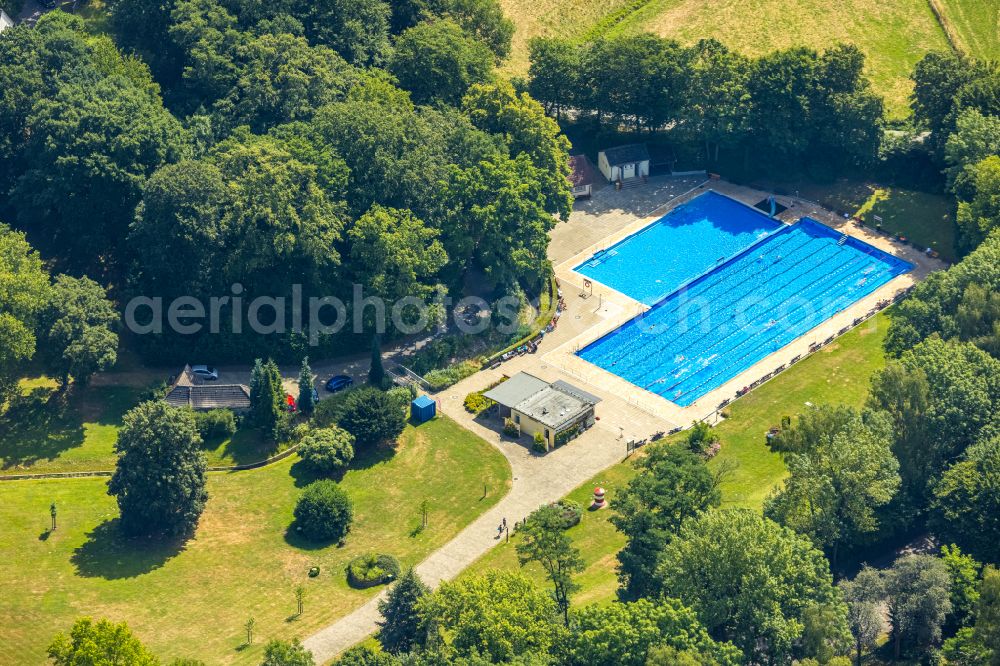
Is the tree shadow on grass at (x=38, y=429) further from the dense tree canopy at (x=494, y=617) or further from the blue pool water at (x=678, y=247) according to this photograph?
the blue pool water at (x=678, y=247)

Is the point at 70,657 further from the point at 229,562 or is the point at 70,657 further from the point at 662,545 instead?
the point at 662,545

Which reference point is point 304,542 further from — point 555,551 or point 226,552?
point 555,551

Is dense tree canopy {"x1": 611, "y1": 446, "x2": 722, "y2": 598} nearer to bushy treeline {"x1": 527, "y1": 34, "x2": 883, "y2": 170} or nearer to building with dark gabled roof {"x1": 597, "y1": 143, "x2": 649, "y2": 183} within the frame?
building with dark gabled roof {"x1": 597, "y1": 143, "x2": 649, "y2": 183}

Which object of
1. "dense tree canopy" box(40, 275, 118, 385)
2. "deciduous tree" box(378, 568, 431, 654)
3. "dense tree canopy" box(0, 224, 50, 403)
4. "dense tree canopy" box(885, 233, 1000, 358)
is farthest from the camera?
"dense tree canopy" box(40, 275, 118, 385)

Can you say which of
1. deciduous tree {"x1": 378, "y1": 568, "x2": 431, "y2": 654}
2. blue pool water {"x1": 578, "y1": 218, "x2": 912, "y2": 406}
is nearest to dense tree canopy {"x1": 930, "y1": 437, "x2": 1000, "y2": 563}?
blue pool water {"x1": 578, "y1": 218, "x2": 912, "y2": 406}

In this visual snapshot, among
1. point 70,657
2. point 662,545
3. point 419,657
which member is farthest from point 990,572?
point 70,657

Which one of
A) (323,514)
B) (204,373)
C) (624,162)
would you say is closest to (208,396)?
(204,373)

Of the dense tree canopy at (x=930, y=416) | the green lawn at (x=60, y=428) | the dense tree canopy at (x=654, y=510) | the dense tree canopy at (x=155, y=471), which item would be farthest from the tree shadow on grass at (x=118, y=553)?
the dense tree canopy at (x=930, y=416)
